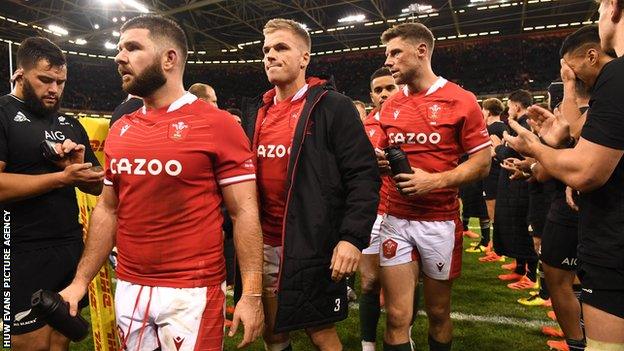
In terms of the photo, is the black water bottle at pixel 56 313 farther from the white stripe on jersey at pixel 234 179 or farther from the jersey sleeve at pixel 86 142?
the jersey sleeve at pixel 86 142

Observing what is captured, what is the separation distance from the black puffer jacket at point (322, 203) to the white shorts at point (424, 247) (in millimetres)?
702

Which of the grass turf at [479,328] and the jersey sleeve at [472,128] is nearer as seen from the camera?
the jersey sleeve at [472,128]

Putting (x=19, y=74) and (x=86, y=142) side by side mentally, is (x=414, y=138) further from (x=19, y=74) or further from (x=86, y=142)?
(x=19, y=74)

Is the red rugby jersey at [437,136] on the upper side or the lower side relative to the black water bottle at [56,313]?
upper

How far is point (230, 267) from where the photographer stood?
15.9ft

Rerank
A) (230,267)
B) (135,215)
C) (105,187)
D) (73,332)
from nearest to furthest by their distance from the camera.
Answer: (73,332) < (135,215) < (105,187) < (230,267)

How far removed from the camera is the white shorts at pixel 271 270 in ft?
8.40

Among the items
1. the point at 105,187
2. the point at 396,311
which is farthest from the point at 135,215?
the point at 396,311

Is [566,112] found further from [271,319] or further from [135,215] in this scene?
[135,215]

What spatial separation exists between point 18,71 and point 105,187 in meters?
1.20

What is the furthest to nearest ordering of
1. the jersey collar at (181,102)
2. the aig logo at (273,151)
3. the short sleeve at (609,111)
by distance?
the aig logo at (273,151), the jersey collar at (181,102), the short sleeve at (609,111)

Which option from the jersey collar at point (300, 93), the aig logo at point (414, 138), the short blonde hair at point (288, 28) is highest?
the short blonde hair at point (288, 28)

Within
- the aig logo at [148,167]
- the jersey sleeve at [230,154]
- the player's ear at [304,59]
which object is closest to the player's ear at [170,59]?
the jersey sleeve at [230,154]

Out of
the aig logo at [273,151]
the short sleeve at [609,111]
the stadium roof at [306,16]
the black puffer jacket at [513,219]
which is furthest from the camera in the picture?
the stadium roof at [306,16]
